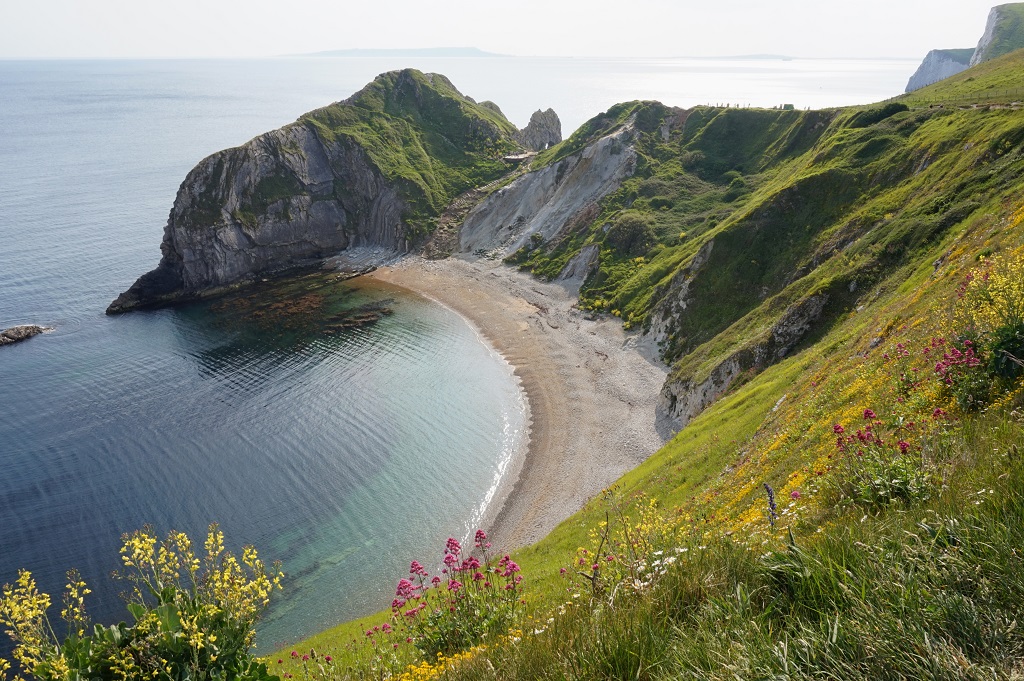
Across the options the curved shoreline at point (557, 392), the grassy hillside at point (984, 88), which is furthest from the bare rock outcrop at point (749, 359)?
the grassy hillside at point (984, 88)

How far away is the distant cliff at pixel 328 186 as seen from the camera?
355 feet

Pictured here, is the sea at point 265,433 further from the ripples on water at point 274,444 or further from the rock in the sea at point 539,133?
the rock in the sea at point 539,133

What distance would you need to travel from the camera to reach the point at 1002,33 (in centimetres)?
17712

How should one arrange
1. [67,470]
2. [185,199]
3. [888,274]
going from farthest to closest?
1. [185,199]
2. [67,470]
3. [888,274]

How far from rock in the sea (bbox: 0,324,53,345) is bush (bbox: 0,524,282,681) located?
9878 centimetres

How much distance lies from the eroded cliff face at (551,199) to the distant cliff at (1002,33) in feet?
449

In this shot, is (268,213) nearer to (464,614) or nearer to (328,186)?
(328,186)

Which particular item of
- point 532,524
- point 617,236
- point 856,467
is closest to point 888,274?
point 532,524

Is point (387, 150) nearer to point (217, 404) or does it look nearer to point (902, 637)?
point (217, 404)

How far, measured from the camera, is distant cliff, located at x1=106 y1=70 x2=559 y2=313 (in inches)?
4257

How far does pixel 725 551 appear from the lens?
8398 mm

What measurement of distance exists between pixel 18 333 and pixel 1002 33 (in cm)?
26247

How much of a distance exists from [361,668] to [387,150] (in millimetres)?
135652

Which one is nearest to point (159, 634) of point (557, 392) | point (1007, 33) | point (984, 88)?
point (557, 392)
